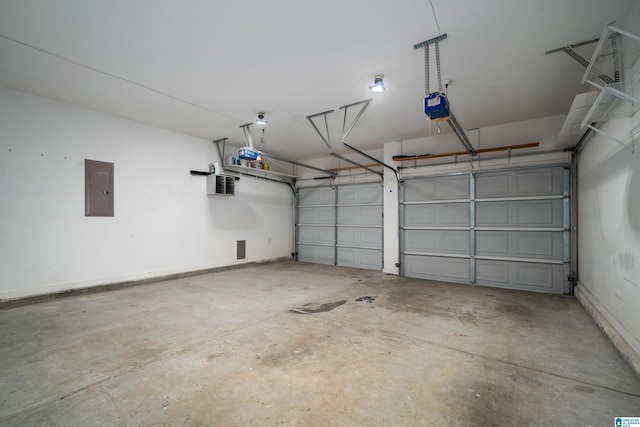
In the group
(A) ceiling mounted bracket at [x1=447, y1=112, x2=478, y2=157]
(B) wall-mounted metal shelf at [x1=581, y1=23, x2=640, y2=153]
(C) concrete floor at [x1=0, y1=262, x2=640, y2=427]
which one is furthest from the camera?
(A) ceiling mounted bracket at [x1=447, y1=112, x2=478, y2=157]

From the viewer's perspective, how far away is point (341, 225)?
7500mm

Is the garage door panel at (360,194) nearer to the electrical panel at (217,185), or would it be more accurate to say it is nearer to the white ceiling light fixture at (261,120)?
the electrical panel at (217,185)


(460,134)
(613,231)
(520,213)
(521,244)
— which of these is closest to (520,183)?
(520,213)

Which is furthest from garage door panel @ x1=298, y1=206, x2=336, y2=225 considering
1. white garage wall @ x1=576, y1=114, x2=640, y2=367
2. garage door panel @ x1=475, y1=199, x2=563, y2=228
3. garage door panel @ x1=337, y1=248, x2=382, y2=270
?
white garage wall @ x1=576, y1=114, x2=640, y2=367

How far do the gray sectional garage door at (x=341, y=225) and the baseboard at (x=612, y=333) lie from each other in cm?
375

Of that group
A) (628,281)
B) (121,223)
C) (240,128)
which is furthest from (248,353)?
(240,128)

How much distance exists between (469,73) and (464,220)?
303 centimetres

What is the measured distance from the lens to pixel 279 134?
5.73 metres

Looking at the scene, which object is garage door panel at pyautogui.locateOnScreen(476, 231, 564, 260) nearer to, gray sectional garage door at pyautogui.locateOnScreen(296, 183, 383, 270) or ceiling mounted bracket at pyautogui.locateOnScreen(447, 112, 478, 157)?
ceiling mounted bracket at pyautogui.locateOnScreen(447, 112, 478, 157)

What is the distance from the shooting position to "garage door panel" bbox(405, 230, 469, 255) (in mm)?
5472

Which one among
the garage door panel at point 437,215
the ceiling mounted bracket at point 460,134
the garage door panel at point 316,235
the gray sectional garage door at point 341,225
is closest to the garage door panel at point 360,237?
the gray sectional garage door at point 341,225

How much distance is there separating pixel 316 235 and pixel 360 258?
1.55 metres

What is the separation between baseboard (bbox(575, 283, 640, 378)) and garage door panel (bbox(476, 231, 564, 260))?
2.66 feet

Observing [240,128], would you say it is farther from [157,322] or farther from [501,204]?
[501,204]
